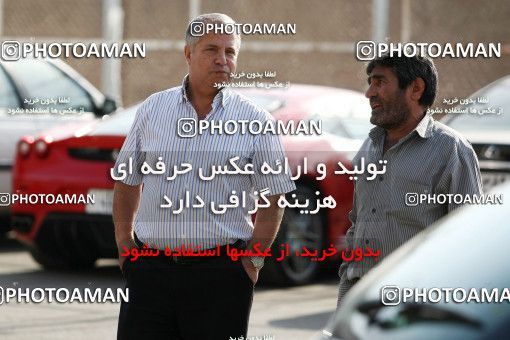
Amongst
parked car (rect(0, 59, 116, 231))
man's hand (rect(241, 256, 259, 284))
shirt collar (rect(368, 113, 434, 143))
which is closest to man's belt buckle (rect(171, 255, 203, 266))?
man's hand (rect(241, 256, 259, 284))

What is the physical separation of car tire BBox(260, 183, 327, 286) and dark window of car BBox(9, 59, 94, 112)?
100 inches

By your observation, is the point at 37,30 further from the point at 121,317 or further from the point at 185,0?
the point at 121,317

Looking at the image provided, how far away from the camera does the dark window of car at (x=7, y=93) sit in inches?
445

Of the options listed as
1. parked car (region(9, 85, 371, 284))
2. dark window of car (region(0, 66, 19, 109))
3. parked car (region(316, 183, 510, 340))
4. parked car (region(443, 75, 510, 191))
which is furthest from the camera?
dark window of car (region(0, 66, 19, 109))

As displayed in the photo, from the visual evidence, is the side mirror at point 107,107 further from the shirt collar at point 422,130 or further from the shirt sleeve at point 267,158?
the shirt sleeve at point 267,158

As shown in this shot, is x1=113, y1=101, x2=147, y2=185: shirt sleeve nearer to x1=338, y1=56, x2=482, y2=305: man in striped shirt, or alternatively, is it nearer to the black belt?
the black belt

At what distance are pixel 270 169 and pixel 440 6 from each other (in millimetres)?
16243

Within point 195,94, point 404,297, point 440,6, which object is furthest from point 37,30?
point 404,297

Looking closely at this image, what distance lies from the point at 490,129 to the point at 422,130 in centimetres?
409

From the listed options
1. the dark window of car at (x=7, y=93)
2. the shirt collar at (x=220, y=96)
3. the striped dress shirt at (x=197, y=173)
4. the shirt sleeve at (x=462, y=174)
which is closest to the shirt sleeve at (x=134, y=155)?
the striped dress shirt at (x=197, y=173)

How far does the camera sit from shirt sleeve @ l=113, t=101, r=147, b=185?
15.7 feet

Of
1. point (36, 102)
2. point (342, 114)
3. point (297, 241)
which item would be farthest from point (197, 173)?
point (36, 102)

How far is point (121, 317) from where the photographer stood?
4.71m

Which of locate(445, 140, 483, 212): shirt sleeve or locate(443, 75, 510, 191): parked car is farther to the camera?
locate(443, 75, 510, 191): parked car
